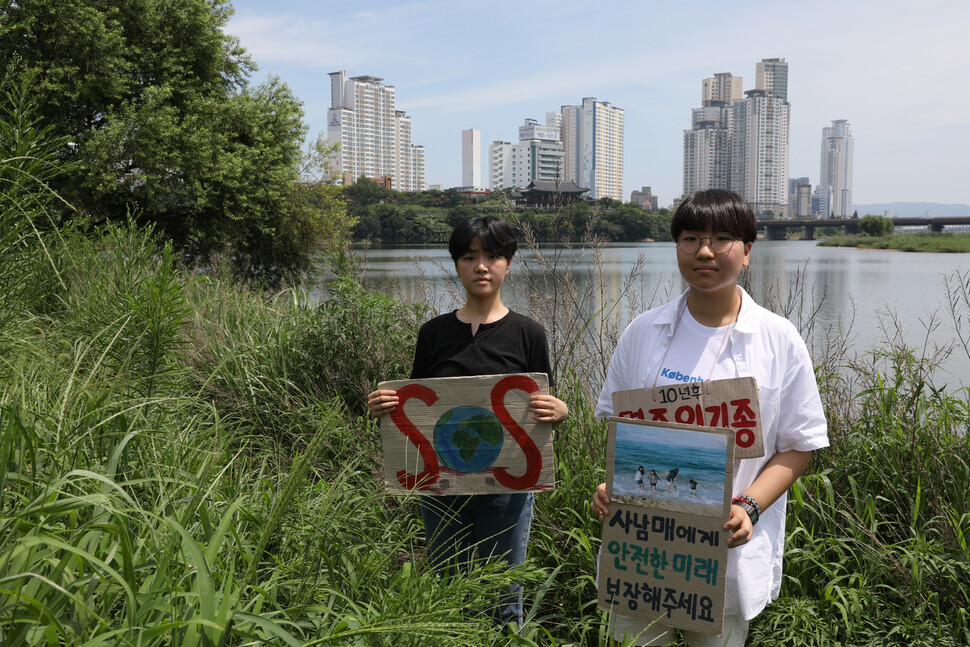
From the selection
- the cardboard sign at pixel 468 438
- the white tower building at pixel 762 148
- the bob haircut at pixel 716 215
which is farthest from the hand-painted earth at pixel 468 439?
the white tower building at pixel 762 148

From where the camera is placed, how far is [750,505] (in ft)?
5.64

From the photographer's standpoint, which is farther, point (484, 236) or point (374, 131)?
point (374, 131)

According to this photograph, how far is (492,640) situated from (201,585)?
0.91 m

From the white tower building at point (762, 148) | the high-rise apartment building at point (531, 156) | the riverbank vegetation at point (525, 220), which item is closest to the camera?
the riverbank vegetation at point (525, 220)

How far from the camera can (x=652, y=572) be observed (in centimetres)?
177

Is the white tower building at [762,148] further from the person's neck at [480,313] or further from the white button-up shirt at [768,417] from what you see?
the white button-up shirt at [768,417]

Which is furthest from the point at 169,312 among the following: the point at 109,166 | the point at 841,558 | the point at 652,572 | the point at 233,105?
the point at 233,105

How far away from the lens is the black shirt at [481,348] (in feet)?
7.69

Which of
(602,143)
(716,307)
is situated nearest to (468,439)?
(716,307)

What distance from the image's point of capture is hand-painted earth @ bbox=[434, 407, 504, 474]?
2227mm

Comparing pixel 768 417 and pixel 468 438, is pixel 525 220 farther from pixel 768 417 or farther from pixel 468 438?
pixel 768 417

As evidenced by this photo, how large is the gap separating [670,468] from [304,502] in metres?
1.22

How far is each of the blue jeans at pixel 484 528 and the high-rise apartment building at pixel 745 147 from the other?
8079cm

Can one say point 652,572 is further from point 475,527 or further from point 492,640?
point 475,527
